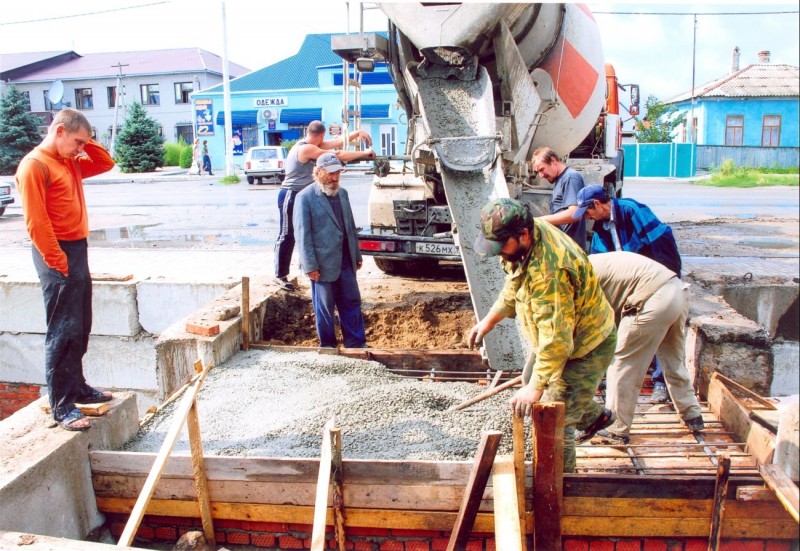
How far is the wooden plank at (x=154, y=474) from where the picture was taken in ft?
9.64

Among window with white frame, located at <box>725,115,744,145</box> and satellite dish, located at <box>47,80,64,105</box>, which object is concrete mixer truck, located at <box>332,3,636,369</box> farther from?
window with white frame, located at <box>725,115,744,145</box>

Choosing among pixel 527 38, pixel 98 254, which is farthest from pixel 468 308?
pixel 98 254

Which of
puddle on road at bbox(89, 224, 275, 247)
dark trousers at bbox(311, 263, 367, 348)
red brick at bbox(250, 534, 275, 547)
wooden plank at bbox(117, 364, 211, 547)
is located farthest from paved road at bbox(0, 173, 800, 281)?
red brick at bbox(250, 534, 275, 547)

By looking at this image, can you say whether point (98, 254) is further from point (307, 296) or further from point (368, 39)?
point (368, 39)

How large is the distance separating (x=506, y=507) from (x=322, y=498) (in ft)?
2.51

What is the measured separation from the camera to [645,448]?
155 inches

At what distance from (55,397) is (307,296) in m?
3.52

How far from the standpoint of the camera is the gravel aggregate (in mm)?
3748

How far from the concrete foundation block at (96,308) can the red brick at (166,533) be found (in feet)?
12.3

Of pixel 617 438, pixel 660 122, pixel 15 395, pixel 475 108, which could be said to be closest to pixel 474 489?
pixel 617 438

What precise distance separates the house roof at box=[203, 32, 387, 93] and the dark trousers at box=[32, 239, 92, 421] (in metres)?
31.7

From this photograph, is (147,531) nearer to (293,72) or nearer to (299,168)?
(299,168)

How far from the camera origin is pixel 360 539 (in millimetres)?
3451

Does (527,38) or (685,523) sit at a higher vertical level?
(527,38)
